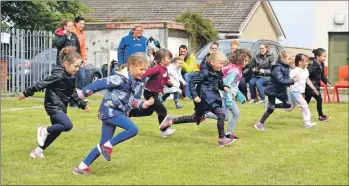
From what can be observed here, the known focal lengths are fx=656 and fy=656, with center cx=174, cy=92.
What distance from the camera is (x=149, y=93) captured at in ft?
37.2

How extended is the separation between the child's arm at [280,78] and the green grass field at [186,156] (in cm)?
94

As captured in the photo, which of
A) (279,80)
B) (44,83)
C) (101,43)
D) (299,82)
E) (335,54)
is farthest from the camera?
(335,54)

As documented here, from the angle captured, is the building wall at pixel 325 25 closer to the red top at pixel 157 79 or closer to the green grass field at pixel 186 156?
the green grass field at pixel 186 156

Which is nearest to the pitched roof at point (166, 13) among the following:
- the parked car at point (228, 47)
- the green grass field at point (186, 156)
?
the parked car at point (228, 47)

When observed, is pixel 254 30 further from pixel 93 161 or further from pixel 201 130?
pixel 93 161

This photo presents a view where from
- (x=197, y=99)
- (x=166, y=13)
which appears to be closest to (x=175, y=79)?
(x=197, y=99)

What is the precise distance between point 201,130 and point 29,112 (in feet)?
13.9

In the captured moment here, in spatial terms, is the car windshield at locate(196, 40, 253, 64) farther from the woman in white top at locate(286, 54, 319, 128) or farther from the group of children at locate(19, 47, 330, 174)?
the woman in white top at locate(286, 54, 319, 128)

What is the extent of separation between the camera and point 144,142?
1076 cm

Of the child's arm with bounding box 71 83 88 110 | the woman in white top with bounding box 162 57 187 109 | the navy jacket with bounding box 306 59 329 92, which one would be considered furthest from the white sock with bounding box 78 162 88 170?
the navy jacket with bounding box 306 59 329 92

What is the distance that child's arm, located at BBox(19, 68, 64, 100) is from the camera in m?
8.85

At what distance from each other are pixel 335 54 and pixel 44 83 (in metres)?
22.0

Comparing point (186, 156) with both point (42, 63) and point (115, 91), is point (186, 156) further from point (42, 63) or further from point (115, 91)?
point (42, 63)

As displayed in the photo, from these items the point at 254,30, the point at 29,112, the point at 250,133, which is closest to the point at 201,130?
the point at 250,133
